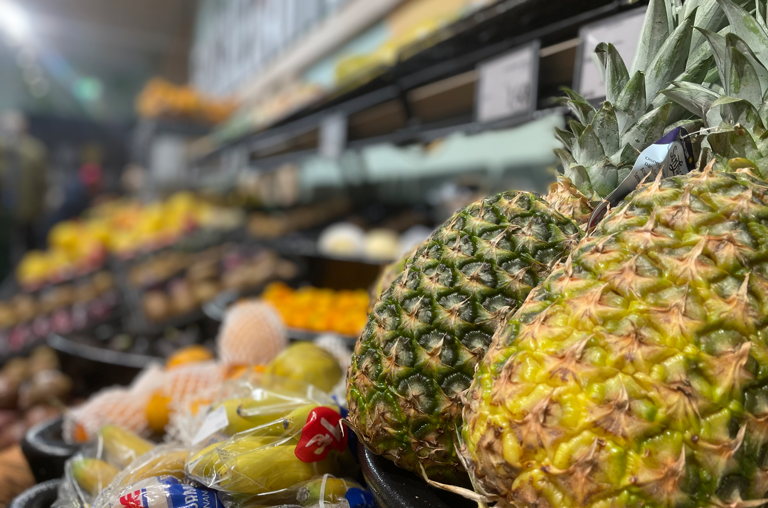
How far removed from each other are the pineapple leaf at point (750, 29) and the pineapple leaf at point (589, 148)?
20 cm

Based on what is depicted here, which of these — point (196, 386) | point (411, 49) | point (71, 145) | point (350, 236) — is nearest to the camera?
point (196, 386)

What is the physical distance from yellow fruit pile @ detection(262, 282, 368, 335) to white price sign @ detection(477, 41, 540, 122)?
113 cm

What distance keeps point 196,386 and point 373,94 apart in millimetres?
1690

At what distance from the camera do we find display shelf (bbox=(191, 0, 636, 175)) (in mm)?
1383

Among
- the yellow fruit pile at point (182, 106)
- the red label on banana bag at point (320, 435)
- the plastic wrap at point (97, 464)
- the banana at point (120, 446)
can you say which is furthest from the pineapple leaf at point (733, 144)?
the yellow fruit pile at point (182, 106)

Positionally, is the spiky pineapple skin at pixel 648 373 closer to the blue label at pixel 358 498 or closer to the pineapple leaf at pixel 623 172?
the pineapple leaf at pixel 623 172

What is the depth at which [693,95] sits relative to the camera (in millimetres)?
660

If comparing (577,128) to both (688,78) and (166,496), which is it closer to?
(688,78)

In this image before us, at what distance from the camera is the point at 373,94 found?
2621 millimetres

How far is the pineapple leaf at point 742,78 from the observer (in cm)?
61

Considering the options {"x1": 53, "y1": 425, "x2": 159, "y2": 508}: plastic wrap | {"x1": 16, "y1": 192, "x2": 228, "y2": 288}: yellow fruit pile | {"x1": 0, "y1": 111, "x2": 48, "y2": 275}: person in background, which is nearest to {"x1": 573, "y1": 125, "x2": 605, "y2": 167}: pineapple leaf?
{"x1": 53, "y1": 425, "x2": 159, "y2": 508}: plastic wrap

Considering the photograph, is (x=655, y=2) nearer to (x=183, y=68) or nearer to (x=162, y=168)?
(x=162, y=168)

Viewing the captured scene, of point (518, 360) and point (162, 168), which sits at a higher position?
point (162, 168)

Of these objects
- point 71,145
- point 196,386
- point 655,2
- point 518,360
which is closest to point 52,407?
point 196,386
